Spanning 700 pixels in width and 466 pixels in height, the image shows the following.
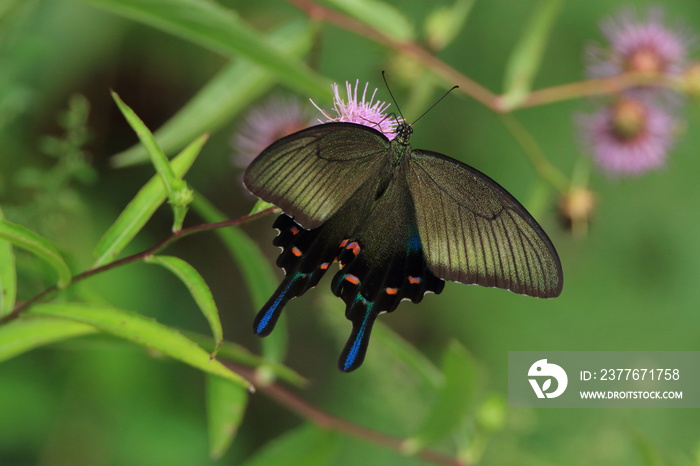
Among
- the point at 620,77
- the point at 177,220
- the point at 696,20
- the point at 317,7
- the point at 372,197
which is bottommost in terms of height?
the point at 177,220

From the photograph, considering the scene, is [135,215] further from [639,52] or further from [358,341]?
[639,52]

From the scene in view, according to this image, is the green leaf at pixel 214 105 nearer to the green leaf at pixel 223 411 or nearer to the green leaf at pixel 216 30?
the green leaf at pixel 216 30

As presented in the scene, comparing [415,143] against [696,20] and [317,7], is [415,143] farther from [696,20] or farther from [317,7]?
[696,20]

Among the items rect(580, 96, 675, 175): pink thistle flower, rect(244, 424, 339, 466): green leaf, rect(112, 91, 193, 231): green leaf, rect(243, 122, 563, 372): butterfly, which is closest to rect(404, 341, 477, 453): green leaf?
rect(244, 424, 339, 466): green leaf

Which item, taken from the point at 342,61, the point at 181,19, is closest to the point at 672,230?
the point at 342,61

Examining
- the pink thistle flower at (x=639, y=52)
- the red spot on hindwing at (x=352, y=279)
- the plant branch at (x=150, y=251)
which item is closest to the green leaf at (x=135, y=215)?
the plant branch at (x=150, y=251)

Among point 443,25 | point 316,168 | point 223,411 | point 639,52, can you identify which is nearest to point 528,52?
point 443,25
